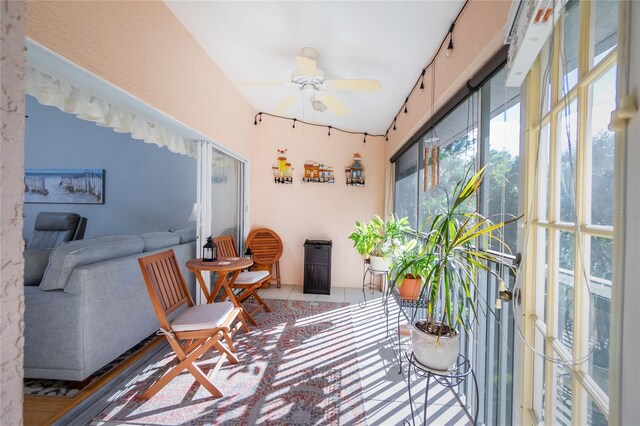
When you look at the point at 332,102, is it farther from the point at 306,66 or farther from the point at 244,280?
the point at 244,280

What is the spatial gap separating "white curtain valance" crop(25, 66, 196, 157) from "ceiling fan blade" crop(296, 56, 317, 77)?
1.36m

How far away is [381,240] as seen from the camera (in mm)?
3061

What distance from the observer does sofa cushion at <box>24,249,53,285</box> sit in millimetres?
1955

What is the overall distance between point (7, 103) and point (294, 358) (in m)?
2.22

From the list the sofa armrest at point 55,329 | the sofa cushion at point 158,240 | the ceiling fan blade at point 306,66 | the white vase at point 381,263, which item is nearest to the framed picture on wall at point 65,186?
the sofa cushion at point 158,240

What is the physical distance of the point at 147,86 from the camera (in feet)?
6.15

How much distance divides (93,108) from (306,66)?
5.04ft

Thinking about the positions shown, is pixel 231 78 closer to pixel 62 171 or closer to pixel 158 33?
pixel 158 33

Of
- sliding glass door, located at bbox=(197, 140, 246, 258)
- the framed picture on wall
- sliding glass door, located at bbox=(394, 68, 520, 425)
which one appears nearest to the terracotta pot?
sliding glass door, located at bbox=(394, 68, 520, 425)

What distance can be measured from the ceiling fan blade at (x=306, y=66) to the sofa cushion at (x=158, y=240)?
2.06 meters

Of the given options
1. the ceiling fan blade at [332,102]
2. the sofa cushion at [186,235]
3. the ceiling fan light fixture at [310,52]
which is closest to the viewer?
the ceiling fan light fixture at [310,52]

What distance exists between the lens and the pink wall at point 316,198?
431 cm

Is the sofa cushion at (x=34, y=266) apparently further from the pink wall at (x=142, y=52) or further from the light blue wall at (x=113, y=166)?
the light blue wall at (x=113, y=166)

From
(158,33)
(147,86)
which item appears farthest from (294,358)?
(158,33)
